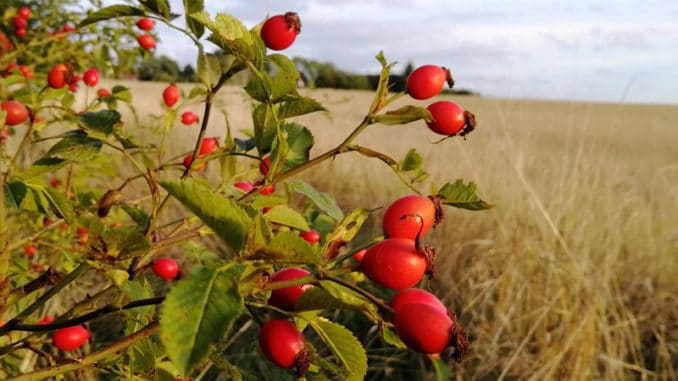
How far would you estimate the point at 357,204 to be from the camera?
425cm

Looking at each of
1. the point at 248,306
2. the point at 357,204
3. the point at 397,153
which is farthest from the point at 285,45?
the point at 397,153

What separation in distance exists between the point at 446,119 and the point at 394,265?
20cm

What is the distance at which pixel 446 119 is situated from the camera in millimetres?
582

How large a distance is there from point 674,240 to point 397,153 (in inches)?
118

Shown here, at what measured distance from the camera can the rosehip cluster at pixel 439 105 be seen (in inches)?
22.9

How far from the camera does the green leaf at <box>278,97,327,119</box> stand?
58 cm

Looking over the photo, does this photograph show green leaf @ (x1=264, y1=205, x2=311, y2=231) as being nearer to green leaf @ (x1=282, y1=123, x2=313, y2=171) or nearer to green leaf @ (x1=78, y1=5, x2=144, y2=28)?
green leaf @ (x1=282, y1=123, x2=313, y2=171)

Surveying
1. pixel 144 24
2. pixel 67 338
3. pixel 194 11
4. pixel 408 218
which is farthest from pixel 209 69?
pixel 144 24

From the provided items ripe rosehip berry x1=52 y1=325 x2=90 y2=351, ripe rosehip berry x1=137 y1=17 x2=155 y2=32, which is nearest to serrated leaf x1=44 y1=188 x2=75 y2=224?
ripe rosehip berry x1=52 y1=325 x2=90 y2=351

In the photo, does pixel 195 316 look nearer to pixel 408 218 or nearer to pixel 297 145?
pixel 408 218

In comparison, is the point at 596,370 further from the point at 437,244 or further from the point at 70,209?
the point at 70,209

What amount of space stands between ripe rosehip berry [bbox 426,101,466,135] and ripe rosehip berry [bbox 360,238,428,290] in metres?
0.17

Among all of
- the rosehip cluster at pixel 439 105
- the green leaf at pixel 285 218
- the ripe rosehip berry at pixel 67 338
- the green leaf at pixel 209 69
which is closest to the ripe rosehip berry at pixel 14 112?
Answer: the ripe rosehip berry at pixel 67 338

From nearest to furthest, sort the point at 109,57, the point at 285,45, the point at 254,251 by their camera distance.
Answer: the point at 254,251 < the point at 285,45 < the point at 109,57
